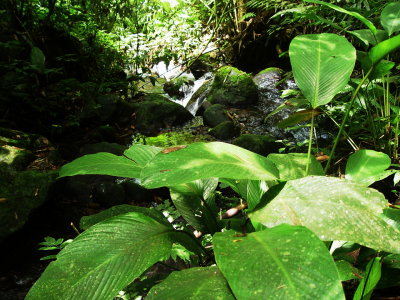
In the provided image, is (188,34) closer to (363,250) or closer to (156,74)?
(156,74)

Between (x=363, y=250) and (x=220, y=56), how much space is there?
731 cm

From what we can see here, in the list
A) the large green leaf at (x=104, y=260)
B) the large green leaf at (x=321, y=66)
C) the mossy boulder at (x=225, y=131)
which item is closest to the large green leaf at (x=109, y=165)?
the large green leaf at (x=104, y=260)

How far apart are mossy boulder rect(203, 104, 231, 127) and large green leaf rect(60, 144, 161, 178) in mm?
3731

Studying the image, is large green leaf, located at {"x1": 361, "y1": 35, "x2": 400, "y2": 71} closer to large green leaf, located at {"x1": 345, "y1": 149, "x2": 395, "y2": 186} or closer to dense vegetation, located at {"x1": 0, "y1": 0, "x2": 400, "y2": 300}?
dense vegetation, located at {"x1": 0, "y1": 0, "x2": 400, "y2": 300}

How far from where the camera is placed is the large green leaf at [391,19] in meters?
1.14

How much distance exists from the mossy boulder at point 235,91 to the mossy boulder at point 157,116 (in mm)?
816

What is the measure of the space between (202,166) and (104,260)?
0.34 m

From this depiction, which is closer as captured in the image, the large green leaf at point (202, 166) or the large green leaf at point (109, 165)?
the large green leaf at point (202, 166)

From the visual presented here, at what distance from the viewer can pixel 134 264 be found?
68 cm

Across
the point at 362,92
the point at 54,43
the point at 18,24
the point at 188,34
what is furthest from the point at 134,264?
the point at 188,34

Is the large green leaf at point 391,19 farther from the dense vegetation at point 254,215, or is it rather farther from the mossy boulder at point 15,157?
the mossy boulder at point 15,157

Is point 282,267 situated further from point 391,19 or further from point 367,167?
point 391,19

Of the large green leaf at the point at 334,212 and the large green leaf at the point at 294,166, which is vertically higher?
the large green leaf at the point at 334,212

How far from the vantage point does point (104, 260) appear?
67cm
